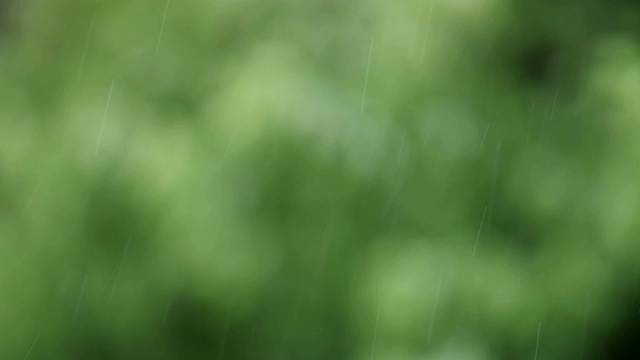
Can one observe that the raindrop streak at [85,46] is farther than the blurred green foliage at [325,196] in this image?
Yes

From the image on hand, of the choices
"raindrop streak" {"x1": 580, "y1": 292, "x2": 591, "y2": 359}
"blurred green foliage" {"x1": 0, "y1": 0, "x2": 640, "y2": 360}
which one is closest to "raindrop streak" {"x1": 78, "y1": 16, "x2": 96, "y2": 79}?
"blurred green foliage" {"x1": 0, "y1": 0, "x2": 640, "y2": 360}

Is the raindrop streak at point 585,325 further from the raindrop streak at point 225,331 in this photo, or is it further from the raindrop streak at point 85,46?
the raindrop streak at point 85,46

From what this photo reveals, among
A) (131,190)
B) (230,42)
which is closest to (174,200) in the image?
(131,190)

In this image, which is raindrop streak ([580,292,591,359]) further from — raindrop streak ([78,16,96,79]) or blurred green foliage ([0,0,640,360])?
raindrop streak ([78,16,96,79])

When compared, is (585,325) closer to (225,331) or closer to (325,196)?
(325,196)

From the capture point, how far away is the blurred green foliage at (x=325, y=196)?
111 centimetres

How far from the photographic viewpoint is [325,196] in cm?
112

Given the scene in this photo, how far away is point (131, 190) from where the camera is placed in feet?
3.70

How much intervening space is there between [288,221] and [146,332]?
28 cm

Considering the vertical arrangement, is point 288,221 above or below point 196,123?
below

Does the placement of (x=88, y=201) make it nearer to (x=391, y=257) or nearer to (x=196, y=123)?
(x=196, y=123)

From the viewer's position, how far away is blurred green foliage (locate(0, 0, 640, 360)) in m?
1.11

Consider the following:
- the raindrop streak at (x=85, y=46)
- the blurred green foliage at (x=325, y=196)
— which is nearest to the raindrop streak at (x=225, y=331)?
the blurred green foliage at (x=325, y=196)

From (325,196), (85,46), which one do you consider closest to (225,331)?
(325,196)
